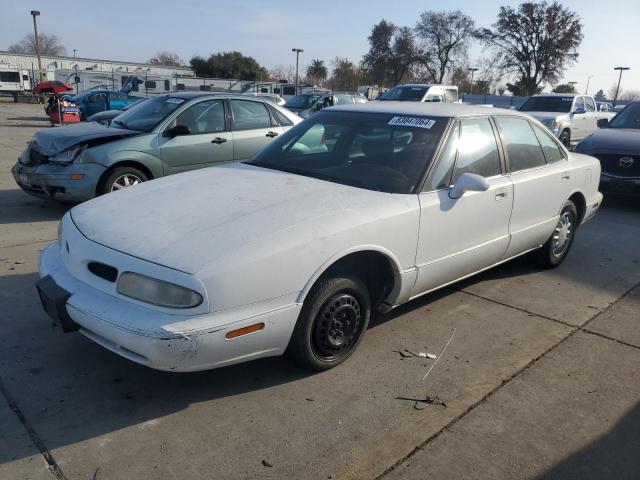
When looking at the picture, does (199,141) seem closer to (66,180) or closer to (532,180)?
(66,180)

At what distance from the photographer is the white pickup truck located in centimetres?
1526

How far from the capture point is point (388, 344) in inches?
145

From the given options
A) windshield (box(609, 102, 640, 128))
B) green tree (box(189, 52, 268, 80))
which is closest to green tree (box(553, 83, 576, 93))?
green tree (box(189, 52, 268, 80))

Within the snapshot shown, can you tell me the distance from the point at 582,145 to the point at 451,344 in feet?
21.6

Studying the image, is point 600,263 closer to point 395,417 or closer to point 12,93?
point 395,417

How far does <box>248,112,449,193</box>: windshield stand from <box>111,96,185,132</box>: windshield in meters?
3.21

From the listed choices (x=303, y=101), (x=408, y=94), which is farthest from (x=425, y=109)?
(x=303, y=101)

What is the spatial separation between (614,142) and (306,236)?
7.36 m

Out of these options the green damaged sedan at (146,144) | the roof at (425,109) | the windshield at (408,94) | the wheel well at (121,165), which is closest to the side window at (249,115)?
the green damaged sedan at (146,144)

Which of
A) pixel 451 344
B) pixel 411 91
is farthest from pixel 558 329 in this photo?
pixel 411 91

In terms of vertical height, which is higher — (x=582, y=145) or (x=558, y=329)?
(x=582, y=145)

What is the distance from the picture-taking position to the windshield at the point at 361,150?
12.0 ft

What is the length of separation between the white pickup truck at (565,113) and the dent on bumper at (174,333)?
14350 millimetres

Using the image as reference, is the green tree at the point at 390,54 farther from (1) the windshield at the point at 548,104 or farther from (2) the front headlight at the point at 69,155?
(2) the front headlight at the point at 69,155
